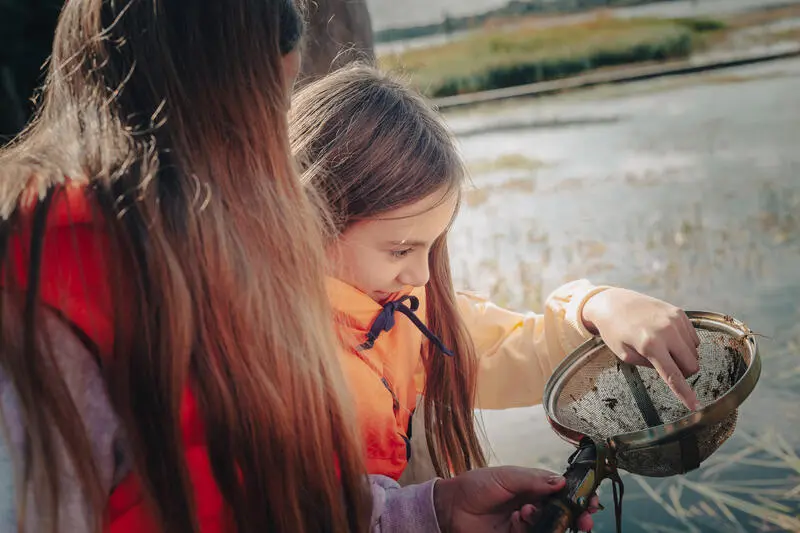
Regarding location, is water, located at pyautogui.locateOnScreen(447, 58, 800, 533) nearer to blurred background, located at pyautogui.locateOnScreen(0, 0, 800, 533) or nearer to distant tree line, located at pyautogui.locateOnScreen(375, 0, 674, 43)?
blurred background, located at pyautogui.locateOnScreen(0, 0, 800, 533)

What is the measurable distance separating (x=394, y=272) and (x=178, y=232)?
1.89ft

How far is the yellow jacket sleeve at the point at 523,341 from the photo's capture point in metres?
1.86

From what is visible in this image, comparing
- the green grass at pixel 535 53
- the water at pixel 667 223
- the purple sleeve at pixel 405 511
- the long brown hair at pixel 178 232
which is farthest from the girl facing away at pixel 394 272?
the green grass at pixel 535 53

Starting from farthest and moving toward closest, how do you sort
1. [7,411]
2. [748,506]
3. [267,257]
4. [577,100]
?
[577,100] < [748,506] < [267,257] < [7,411]

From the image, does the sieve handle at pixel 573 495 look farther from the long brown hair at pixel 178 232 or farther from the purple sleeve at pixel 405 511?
the long brown hair at pixel 178 232

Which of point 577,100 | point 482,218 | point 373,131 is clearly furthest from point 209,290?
point 577,100

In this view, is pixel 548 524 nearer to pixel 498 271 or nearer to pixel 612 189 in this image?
pixel 498 271

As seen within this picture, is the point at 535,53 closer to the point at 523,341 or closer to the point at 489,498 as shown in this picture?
the point at 523,341

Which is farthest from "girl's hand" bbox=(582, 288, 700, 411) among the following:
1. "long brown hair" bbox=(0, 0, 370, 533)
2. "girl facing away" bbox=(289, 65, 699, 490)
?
"long brown hair" bbox=(0, 0, 370, 533)

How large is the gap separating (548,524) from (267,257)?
598 millimetres

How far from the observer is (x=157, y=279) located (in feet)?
3.93

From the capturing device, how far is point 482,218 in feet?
16.3

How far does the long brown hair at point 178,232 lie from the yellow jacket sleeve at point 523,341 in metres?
0.73

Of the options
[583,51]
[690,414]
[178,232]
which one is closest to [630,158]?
[583,51]
